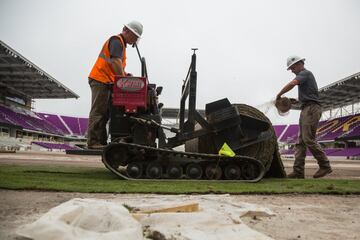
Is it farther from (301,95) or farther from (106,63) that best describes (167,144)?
(301,95)

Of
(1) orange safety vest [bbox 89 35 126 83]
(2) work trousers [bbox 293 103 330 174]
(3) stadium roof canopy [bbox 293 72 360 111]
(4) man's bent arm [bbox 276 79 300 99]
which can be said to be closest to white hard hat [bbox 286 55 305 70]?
(4) man's bent arm [bbox 276 79 300 99]

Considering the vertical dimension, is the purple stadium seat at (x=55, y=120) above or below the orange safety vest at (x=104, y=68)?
above

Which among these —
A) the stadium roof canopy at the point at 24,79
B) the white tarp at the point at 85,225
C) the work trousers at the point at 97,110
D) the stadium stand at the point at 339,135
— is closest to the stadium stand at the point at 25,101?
the stadium roof canopy at the point at 24,79

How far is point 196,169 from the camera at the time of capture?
204 inches

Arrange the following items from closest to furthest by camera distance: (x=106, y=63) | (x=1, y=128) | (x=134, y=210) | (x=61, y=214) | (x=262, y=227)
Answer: (x=61, y=214) < (x=262, y=227) < (x=134, y=210) < (x=106, y=63) < (x=1, y=128)

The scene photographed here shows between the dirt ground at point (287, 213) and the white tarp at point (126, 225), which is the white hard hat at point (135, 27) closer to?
the dirt ground at point (287, 213)

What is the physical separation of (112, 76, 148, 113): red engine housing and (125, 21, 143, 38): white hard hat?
96 centimetres

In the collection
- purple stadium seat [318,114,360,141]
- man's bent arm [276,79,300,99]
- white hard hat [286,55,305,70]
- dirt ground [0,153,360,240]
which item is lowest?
dirt ground [0,153,360,240]

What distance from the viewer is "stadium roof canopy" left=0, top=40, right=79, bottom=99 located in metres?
34.2

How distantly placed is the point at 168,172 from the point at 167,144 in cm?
50

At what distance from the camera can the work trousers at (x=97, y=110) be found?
5.37 m

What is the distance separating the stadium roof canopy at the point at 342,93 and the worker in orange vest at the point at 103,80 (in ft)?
111

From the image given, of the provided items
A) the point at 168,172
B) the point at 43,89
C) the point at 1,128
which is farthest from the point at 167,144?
the point at 43,89

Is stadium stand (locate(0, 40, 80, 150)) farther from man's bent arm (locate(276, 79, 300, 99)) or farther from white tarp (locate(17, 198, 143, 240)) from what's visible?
white tarp (locate(17, 198, 143, 240))
